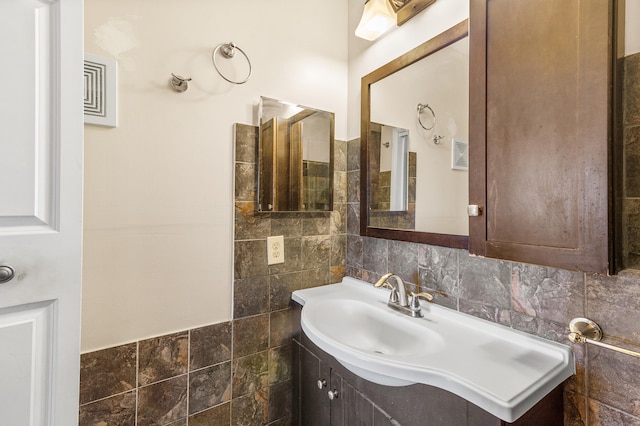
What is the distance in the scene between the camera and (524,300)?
2.97 ft

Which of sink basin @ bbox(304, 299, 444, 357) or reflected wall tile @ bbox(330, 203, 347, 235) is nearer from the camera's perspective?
sink basin @ bbox(304, 299, 444, 357)

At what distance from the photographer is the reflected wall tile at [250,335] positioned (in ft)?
4.14

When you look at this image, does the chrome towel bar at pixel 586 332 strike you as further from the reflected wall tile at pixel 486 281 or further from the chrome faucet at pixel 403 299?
the chrome faucet at pixel 403 299

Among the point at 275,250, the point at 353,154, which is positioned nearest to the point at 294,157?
the point at 353,154

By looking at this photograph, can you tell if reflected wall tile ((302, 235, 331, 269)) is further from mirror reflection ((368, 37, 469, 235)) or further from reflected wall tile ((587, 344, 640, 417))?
reflected wall tile ((587, 344, 640, 417))

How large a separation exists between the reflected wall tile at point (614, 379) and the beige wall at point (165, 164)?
1.21m

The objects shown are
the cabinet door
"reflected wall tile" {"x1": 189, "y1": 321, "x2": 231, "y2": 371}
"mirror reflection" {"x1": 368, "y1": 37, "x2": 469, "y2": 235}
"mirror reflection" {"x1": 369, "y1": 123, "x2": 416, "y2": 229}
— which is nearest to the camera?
the cabinet door

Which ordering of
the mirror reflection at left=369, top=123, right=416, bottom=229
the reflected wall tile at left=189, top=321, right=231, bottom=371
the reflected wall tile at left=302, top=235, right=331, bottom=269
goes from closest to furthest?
the reflected wall tile at left=189, top=321, right=231, bottom=371
the mirror reflection at left=369, top=123, right=416, bottom=229
the reflected wall tile at left=302, top=235, right=331, bottom=269

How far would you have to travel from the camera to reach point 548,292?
2.79 ft

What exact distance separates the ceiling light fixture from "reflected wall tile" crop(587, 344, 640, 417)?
140 centimetres

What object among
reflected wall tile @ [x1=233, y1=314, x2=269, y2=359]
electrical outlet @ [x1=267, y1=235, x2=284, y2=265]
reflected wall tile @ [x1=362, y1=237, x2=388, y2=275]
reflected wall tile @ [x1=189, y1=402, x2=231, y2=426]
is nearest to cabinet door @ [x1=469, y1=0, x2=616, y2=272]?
reflected wall tile @ [x1=362, y1=237, x2=388, y2=275]

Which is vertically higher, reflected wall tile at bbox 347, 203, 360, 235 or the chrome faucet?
reflected wall tile at bbox 347, 203, 360, 235

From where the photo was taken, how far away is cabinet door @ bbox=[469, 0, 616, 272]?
1.98 ft

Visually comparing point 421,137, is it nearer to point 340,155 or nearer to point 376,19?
point 340,155
